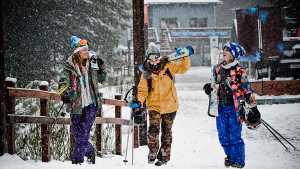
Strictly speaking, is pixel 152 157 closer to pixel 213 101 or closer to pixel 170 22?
pixel 213 101

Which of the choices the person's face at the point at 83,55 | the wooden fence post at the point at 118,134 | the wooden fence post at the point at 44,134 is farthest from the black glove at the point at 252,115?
the wooden fence post at the point at 118,134

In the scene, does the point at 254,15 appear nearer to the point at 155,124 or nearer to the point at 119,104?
the point at 119,104

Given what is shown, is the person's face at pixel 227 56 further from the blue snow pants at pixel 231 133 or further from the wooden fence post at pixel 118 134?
the wooden fence post at pixel 118 134

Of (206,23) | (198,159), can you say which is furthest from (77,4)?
(206,23)

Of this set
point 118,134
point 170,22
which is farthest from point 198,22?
point 118,134

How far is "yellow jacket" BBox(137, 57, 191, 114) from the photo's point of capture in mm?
6566

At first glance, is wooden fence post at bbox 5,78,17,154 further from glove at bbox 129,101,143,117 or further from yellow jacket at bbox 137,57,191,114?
yellow jacket at bbox 137,57,191,114

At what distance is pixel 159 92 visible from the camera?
21.6ft

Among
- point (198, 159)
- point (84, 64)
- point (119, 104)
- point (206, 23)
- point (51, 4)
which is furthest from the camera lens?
point (206, 23)

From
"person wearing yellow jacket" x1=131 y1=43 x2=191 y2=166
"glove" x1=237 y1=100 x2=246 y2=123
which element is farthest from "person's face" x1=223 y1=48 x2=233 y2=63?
"glove" x1=237 y1=100 x2=246 y2=123

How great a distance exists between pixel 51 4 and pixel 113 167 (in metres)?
11.5

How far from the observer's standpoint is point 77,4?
1834 cm

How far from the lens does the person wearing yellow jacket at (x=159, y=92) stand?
21.6 feet

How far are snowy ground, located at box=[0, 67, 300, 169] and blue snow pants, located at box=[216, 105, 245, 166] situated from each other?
0.27 metres
